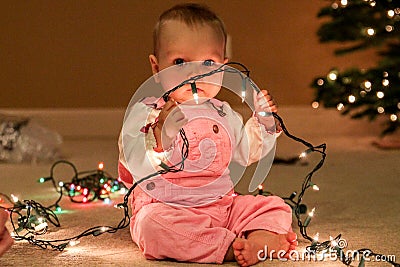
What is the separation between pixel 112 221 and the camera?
4.69ft

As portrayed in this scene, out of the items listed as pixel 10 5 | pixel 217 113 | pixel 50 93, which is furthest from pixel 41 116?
pixel 217 113

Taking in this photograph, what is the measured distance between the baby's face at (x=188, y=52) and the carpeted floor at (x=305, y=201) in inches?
12.1

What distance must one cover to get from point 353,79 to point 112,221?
1.23 m

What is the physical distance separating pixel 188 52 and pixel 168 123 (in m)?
0.16

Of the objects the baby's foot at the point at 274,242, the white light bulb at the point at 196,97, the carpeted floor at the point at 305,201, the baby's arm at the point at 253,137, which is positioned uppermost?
the white light bulb at the point at 196,97

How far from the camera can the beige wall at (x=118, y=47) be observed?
2.96m

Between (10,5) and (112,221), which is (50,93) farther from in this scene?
(112,221)

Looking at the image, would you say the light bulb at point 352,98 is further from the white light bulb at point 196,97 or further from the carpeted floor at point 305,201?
the white light bulb at point 196,97

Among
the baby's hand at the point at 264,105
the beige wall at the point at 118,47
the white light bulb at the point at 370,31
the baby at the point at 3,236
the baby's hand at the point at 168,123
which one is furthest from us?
the beige wall at the point at 118,47

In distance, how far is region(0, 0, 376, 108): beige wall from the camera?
117 inches

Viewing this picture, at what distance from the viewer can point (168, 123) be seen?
46.1 inches

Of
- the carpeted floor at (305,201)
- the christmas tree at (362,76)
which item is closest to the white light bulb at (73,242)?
the carpeted floor at (305,201)

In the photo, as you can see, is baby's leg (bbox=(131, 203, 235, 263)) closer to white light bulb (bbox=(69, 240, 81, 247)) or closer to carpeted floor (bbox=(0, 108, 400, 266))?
carpeted floor (bbox=(0, 108, 400, 266))

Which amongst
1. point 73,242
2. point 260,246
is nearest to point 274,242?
point 260,246
